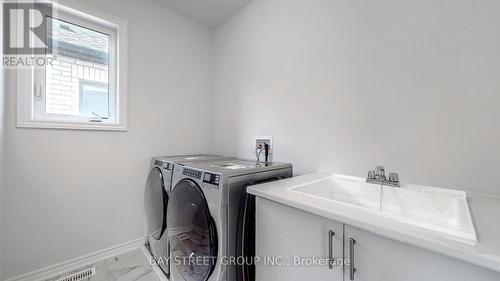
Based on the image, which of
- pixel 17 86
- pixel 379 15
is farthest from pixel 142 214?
pixel 379 15

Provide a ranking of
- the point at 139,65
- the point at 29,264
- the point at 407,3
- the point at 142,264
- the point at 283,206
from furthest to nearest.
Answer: the point at 139,65
the point at 142,264
the point at 29,264
the point at 407,3
the point at 283,206

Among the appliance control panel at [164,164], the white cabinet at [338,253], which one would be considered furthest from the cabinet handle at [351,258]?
the appliance control panel at [164,164]

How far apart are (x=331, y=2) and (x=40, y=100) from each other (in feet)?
7.52

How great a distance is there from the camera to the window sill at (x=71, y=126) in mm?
1371

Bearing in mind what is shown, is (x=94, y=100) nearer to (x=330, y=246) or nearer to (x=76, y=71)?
(x=76, y=71)

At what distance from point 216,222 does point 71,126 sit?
1462 millimetres

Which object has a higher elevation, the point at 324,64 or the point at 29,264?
the point at 324,64

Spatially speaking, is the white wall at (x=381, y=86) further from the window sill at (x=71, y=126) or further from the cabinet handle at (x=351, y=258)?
the window sill at (x=71, y=126)

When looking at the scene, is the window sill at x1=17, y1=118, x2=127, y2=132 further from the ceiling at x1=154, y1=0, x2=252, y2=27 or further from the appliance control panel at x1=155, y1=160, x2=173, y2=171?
the ceiling at x1=154, y1=0, x2=252, y2=27

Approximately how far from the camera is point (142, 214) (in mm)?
1909

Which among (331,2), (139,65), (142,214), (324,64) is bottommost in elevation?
(142,214)

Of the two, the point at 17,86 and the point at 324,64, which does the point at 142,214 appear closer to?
the point at 17,86

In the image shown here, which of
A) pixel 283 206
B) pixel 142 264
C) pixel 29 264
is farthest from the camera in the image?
pixel 142 264

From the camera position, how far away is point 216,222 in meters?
1.02
